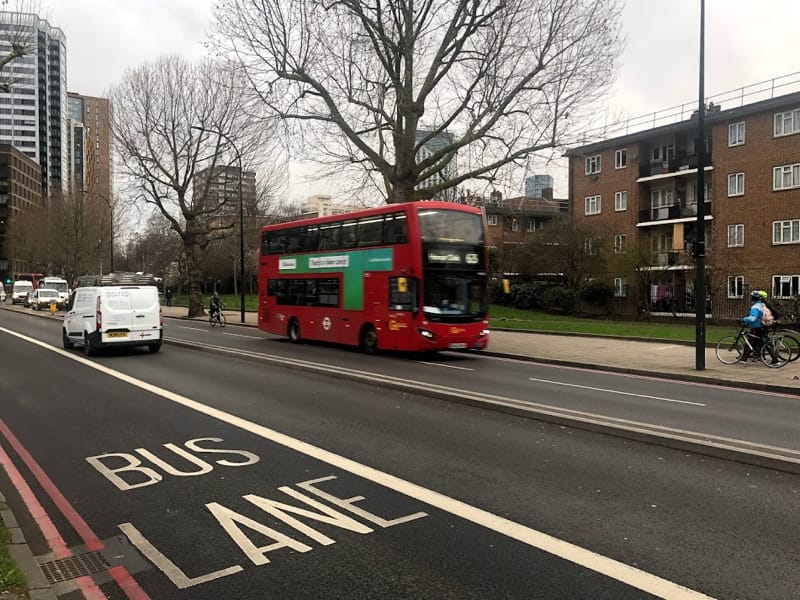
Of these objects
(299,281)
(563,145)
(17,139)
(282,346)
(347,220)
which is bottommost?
(282,346)

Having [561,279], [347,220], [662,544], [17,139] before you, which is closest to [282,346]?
[347,220]

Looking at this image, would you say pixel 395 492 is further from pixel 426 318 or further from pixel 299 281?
pixel 299 281

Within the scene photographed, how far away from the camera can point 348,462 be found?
6059 mm

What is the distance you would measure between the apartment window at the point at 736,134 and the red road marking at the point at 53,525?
37745 millimetres

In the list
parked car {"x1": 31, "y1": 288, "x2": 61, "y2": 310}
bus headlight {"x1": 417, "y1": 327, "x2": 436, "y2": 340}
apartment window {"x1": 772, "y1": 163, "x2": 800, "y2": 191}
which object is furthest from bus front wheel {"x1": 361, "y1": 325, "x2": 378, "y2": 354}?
parked car {"x1": 31, "y1": 288, "x2": 61, "y2": 310}

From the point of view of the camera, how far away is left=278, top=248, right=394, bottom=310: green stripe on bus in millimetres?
16125

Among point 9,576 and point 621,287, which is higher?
point 621,287

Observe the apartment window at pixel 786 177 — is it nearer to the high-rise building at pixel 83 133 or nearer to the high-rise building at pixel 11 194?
the high-rise building at pixel 83 133

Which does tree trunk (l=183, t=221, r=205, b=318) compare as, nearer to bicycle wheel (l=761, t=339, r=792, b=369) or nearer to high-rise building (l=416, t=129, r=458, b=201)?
high-rise building (l=416, t=129, r=458, b=201)

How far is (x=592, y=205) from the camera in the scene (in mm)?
43594

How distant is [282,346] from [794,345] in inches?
525

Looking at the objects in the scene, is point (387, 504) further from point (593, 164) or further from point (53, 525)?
point (593, 164)

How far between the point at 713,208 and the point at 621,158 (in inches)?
303

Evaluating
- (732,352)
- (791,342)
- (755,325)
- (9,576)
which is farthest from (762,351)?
(9,576)
